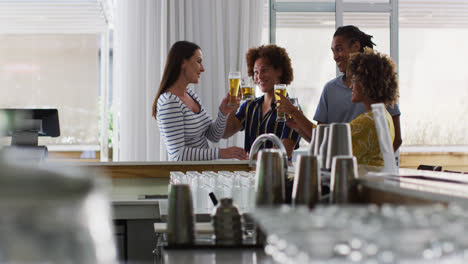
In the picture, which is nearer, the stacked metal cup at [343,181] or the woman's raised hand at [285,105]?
the stacked metal cup at [343,181]

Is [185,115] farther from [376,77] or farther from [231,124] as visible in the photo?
[376,77]

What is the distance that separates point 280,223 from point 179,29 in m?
4.81

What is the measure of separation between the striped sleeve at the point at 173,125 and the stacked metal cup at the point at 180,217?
66.8 inches

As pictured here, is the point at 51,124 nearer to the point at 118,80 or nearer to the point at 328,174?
the point at 118,80

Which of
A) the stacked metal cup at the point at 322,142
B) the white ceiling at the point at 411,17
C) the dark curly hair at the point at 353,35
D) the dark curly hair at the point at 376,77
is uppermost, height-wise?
the white ceiling at the point at 411,17

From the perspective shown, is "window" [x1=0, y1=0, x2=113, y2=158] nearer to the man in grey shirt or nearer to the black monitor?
the black monitor

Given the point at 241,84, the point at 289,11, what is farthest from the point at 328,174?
the point at 289,11

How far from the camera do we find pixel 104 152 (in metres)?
6.47

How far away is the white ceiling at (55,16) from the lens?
21.2 ft

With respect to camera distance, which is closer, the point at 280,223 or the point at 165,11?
the point at 280,223

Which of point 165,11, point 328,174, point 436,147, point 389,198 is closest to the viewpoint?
point 389,198

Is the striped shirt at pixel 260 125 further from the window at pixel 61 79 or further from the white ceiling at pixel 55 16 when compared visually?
the window at pixel 61 79

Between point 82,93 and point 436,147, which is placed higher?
point 82,93

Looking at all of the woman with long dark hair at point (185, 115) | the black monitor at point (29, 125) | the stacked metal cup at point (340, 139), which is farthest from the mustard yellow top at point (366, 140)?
the black monitor at point (29, 125)
